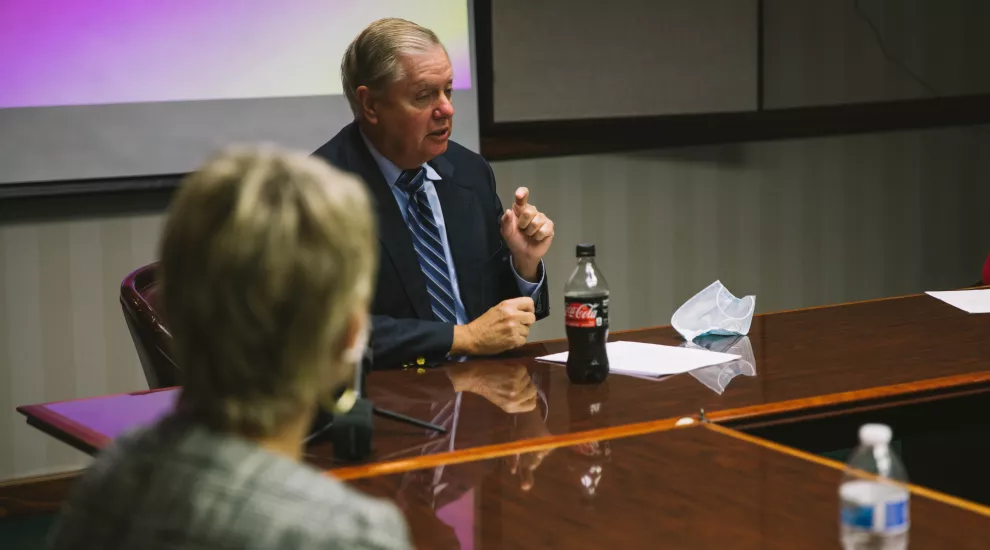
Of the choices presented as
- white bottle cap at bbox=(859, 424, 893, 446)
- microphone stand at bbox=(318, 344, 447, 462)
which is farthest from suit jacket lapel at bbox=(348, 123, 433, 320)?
white bottle cap at bbox=(859, 424, 893, 446)

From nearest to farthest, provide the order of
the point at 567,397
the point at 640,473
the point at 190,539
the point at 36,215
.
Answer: the point at 190,539 → the point at 640,473 → the point at 567,397 → the point at 36,215

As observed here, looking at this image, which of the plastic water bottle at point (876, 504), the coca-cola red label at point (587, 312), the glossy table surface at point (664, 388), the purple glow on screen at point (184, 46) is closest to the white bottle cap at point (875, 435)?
the plastic water bottle at point (876, 504)

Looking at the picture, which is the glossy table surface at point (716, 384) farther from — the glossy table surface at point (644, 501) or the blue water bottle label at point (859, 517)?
the blue water bottle label at point (859, 517)

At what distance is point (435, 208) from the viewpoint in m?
2.68

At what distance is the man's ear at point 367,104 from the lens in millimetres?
2619

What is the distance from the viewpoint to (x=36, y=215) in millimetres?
3617

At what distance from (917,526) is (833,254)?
3.71 meters

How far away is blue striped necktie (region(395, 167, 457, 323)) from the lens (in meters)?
2.63

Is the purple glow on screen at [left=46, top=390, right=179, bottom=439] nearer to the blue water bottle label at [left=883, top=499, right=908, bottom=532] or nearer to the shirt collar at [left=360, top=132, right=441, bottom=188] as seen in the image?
the shirt collar at [left=360, top=132, right=441, bottom=188]

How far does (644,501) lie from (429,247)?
121cm

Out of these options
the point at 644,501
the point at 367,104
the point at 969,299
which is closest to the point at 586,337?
the point at 644,501

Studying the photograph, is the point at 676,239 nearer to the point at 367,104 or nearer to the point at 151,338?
the point at 367,104

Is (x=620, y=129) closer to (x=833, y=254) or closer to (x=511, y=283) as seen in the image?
(x=833, y=254)

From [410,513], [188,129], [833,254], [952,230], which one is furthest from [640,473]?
[952,230]
